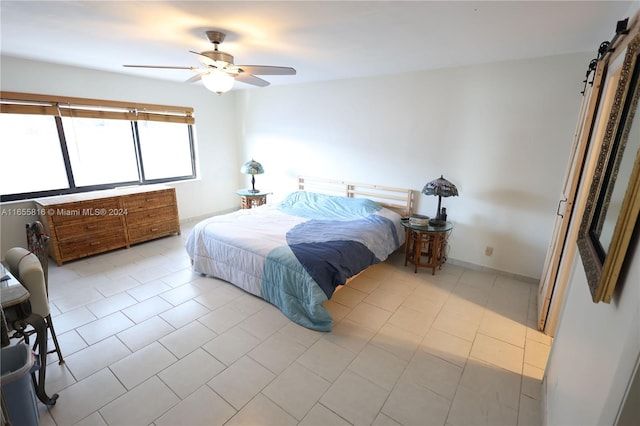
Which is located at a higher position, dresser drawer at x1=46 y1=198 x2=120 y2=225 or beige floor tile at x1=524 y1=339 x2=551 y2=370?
dresser drawer at x1=46 y1=198 x2=120 y2=225

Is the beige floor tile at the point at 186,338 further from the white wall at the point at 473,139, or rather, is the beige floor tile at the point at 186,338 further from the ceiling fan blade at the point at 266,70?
the white wall at the point at 473,139

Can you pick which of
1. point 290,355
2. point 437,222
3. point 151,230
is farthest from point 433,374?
point 151,230

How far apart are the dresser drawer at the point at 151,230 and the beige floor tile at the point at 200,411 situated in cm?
A: 306

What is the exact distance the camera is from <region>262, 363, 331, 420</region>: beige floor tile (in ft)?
5.78

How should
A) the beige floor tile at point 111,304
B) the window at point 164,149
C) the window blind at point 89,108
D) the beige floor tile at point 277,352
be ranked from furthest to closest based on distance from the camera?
the window at point 164,149 → the window blind at point 89,108 → the beige floor tile at point 111,304 → the beige floor tile at point 277,352


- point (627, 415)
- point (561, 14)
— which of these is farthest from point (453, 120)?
point (627, 415)

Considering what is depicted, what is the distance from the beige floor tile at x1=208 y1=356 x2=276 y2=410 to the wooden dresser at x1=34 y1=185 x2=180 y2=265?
2.93 metres

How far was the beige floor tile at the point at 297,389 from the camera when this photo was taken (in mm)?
1761

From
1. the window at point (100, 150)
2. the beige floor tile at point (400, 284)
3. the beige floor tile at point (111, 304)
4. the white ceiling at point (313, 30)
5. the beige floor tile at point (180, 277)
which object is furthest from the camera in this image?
the window at point (100, 150)

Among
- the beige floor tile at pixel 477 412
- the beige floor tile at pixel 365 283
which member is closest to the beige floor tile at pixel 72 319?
the beige floor tile at pixel 365 283

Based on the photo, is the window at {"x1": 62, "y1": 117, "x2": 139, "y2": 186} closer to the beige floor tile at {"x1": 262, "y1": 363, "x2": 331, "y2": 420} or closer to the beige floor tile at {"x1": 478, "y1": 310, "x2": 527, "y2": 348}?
the beige floor tile at {"x1": 262, "y1": 363, "x2": 331, "y2": 420}

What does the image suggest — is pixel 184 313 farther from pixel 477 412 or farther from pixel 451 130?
pixel 451 130

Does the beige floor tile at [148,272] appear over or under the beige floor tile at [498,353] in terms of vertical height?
under

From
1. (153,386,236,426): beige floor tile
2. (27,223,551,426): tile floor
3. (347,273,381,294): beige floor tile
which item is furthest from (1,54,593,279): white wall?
(153,386,236,426): beige floor tile
